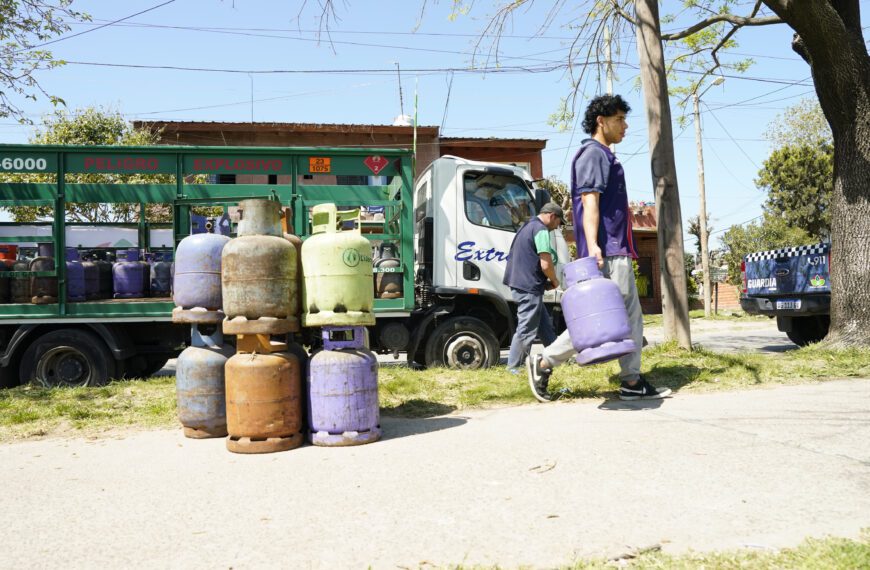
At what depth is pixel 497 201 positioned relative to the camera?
7914 mm

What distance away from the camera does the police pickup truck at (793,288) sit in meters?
9.64

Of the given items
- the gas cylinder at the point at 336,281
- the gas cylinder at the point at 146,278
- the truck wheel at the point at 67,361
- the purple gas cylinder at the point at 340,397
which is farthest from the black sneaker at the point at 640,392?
the truck wheel at the point at 67,361

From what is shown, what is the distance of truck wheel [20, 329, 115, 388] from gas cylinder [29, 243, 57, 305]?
1.20ft

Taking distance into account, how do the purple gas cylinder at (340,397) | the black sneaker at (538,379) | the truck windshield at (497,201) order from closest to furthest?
the purple gas cylinder at (340,397) < the black sneaker at (538,379) < the truck windshield at (497,201)

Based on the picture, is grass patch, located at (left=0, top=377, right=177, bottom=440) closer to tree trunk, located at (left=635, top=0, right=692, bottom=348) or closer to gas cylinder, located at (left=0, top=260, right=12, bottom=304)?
gas cylinder, located at (left=0, top=260, right=12, bottom=304)

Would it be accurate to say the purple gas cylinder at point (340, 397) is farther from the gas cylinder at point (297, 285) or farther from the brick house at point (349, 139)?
the brick house at point (349, 139)

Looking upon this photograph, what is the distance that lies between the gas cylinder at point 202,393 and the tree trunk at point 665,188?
15.3ft

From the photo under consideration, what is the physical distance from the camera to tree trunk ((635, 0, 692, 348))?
22.9 ft

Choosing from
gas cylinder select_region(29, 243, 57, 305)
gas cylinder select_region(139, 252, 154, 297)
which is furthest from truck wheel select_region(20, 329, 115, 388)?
gas cylinder select_region(139, 252, 154, 297)

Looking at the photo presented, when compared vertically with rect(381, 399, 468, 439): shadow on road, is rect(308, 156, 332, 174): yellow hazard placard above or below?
above

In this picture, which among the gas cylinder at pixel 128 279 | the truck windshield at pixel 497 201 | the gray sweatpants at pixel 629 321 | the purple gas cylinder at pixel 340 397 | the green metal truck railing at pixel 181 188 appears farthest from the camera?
the truck windshield at pixel 497 201

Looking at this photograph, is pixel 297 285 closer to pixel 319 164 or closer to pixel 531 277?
pixel 531 277

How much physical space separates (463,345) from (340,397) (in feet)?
11.8

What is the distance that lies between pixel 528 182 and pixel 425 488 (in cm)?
542
